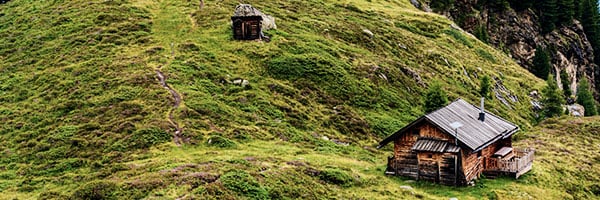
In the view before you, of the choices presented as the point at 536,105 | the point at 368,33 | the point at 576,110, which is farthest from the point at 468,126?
the point at 576,110

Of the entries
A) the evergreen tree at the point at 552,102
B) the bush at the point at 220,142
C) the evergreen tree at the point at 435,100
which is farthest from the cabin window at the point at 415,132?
the evergreen tree at the point at 552,102

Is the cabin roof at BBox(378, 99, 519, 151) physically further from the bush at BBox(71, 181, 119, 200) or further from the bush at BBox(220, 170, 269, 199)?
the bush at BBox(71, 181, 119, 200)

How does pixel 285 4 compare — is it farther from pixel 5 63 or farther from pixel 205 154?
pixel 205 154

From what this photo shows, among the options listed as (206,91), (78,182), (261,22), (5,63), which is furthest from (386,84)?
(5,63)

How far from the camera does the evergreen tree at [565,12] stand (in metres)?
141

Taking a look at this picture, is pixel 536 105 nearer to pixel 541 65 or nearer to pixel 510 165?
pixel 510 165

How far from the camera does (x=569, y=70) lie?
137 metres

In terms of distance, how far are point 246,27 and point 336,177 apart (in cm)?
3382

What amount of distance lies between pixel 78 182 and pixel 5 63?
3616 centimetres

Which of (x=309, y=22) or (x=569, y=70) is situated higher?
(x=309, y=22)

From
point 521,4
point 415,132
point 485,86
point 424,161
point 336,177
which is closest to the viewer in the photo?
point 336,177

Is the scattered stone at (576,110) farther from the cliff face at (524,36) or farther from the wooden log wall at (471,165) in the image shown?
the wooden log wall at (471,165)

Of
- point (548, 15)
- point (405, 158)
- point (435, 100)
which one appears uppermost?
point (548, 15)

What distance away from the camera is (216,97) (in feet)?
185
